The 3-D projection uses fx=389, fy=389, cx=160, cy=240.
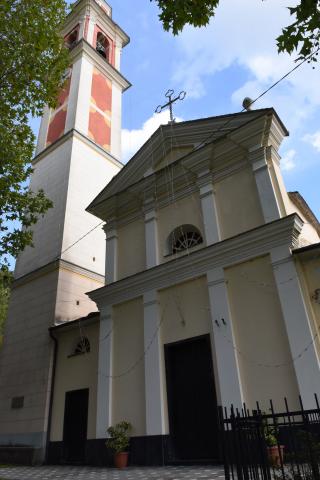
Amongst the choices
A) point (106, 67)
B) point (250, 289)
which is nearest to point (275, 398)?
point (250, 289)

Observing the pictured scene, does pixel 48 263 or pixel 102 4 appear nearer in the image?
pixel 48 263

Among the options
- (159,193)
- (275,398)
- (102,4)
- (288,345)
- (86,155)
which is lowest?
(275,398)

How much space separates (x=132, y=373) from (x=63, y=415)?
337 centimetres

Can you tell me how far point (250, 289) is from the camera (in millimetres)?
9148

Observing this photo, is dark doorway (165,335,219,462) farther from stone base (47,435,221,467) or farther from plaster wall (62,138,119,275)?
plaster wall (62,138,119,275)

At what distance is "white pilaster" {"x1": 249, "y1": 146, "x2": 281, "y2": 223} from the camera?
31.2 feet

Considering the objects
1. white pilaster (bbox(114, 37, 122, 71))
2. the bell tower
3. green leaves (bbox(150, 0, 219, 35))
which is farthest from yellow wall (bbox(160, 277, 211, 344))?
white pilaster (bbox(114, 37, 122, 71))

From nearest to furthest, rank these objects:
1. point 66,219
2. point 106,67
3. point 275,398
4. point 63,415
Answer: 1. point 275,398
2. point 63,415
3. point 66,219
4. point 106,67

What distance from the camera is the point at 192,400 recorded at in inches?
367

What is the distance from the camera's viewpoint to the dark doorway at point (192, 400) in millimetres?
8805

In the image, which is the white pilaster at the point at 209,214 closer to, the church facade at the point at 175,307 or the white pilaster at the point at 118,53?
the church facade at the point at 175,307

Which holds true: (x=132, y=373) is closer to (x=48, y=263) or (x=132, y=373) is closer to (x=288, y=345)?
(x=288, y=345)

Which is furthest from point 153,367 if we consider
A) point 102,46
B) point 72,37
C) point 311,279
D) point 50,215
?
point 72,37

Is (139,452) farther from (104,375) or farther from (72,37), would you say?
(72,37)
